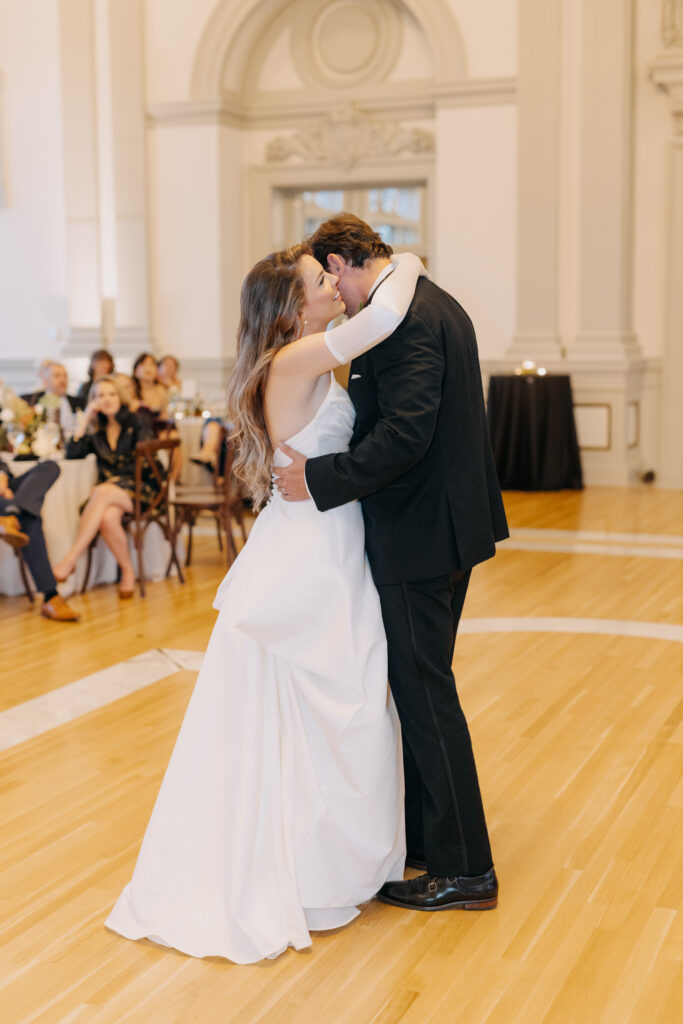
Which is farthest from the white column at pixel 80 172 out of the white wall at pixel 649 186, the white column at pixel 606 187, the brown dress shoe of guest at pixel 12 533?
the brown dress shoe of guest at pixel 12 533

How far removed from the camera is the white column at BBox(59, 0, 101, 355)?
11.5 metres

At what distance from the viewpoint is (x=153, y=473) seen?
6.45m

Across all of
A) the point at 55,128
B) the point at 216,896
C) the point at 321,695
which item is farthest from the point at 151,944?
the point at 55,128

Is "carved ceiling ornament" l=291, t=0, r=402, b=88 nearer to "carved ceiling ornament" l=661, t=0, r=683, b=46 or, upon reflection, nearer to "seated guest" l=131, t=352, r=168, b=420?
"carved ceiling ornament" l=661, t=0, r=683, b=46

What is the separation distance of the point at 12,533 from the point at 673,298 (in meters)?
6.74

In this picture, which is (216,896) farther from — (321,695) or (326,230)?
(326,230)

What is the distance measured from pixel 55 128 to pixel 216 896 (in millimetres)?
10857

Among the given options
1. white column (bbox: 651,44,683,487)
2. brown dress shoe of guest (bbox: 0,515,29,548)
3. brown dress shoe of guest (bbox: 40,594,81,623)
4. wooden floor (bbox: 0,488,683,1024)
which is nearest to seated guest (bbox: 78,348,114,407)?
brown dress shoe of guest (bbox: 0,515,29,548)

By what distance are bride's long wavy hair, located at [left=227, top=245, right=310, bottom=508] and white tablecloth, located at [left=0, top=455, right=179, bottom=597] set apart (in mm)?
3707

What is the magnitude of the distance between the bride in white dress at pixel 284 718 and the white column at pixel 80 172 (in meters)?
9.52

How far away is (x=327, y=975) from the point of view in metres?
2.41

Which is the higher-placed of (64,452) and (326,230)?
(326,230)

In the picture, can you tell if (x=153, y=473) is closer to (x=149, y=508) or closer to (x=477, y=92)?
(x=149, y=508)

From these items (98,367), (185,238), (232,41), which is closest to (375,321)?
(98,367)
